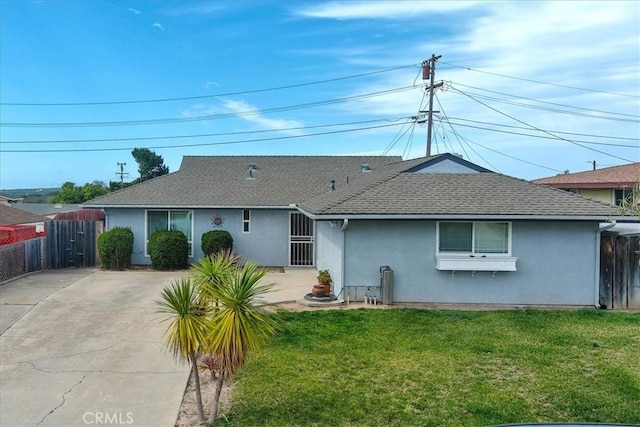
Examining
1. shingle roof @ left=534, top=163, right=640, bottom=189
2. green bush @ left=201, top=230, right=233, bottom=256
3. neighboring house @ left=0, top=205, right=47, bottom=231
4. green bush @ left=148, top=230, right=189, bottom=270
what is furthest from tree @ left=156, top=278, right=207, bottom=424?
neighboring house @ left=0, top=205, right=47, bottom=231

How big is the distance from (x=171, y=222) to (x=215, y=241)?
223 cm

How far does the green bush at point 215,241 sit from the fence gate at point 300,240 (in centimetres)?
240

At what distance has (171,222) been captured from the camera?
17516 mm

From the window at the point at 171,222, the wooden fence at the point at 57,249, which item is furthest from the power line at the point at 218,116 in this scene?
the wooden fence at the point at 57,249

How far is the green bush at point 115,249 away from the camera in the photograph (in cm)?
1617

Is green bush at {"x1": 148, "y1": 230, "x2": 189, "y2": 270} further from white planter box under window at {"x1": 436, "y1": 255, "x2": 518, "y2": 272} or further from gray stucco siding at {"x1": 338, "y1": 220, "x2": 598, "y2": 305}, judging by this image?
white planter box under window at {"x1": 436, "y1": 255, "x2": 518, "y2": 272}

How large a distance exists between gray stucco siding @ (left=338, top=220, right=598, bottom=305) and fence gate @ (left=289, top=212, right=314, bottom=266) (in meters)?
6.53

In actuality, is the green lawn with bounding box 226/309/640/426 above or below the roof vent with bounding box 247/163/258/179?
below

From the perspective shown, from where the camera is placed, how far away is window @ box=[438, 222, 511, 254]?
1134 centimetres

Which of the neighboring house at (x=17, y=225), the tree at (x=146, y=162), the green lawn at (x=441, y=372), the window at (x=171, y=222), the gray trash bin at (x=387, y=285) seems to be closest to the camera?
the green lawn at (x=441, y=372)

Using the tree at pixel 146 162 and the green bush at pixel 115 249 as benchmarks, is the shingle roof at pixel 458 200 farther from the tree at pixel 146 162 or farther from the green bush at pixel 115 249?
the tree at pixel 146 162

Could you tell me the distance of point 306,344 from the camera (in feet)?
25.9

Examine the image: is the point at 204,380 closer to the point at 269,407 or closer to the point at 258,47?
the point at 269,407

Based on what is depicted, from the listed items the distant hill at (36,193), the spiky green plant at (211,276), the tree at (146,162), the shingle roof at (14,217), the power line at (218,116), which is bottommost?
the spiky green plant at (211,276)
